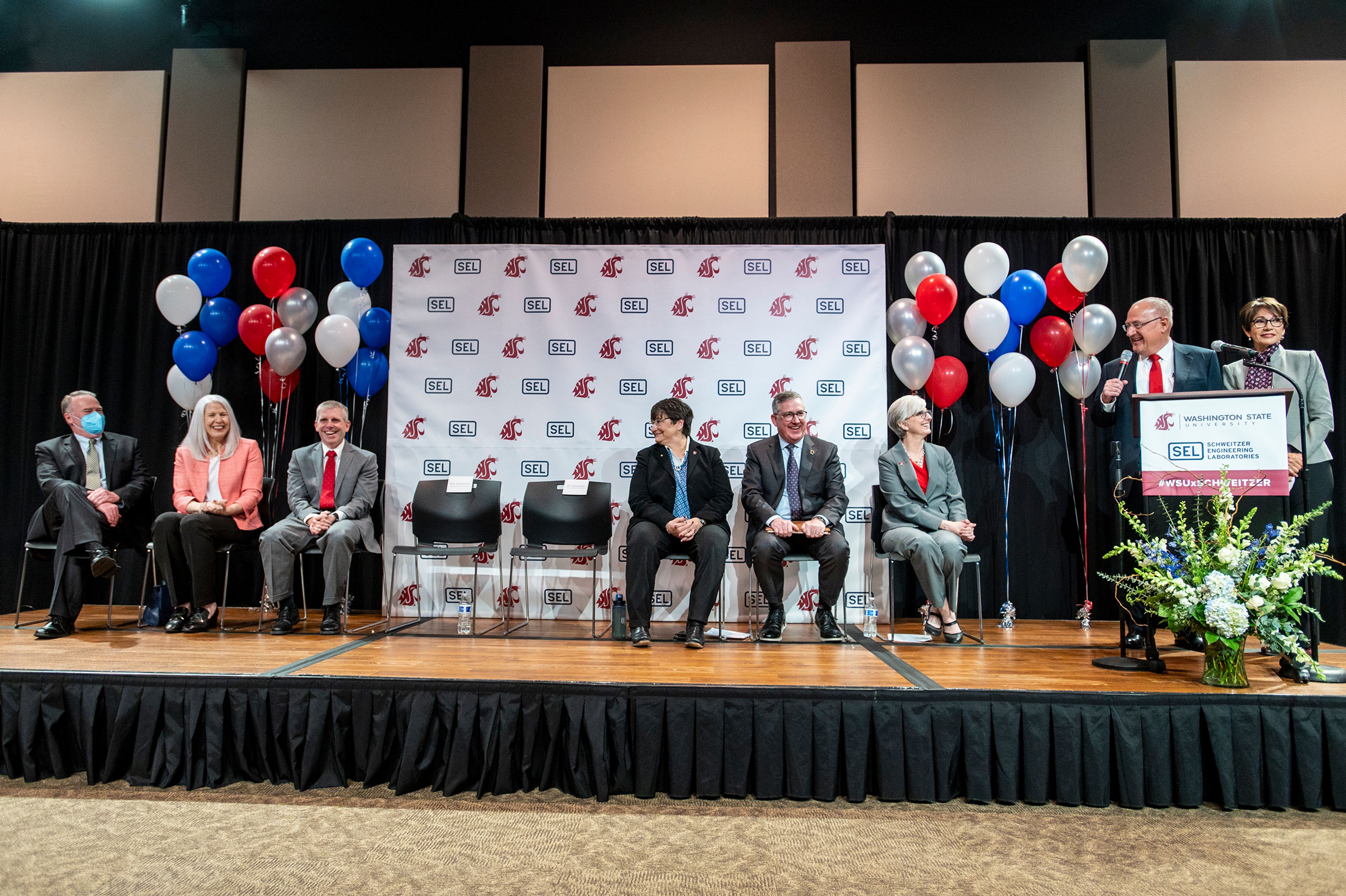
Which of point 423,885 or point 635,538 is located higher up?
point 635,538

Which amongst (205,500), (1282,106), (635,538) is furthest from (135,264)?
(1282,106)

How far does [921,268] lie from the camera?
452 centimetres

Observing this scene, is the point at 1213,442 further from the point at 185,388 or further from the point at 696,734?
the point at 185,388

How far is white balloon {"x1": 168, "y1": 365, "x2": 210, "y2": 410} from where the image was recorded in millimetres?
4762

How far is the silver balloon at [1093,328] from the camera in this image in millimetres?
4316

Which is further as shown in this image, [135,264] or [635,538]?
[135,264]

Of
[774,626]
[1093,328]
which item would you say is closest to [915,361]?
[1093,328]

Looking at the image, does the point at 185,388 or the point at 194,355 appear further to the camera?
the point at 185,388

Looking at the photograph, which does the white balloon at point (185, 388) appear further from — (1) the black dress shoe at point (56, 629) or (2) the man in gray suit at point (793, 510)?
(2) the man in gray suit at point (793, 510)

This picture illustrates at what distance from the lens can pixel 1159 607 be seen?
8.55 feet

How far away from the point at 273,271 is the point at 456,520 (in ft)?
6.91

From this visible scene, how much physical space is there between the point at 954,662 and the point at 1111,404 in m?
1.73

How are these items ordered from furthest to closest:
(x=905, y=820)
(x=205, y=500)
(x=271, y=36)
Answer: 1. (x=271, y=36)
2. (x=205, y=500)
3. (x=905, y=820)

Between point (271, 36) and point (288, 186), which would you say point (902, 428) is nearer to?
point (288, 186)
